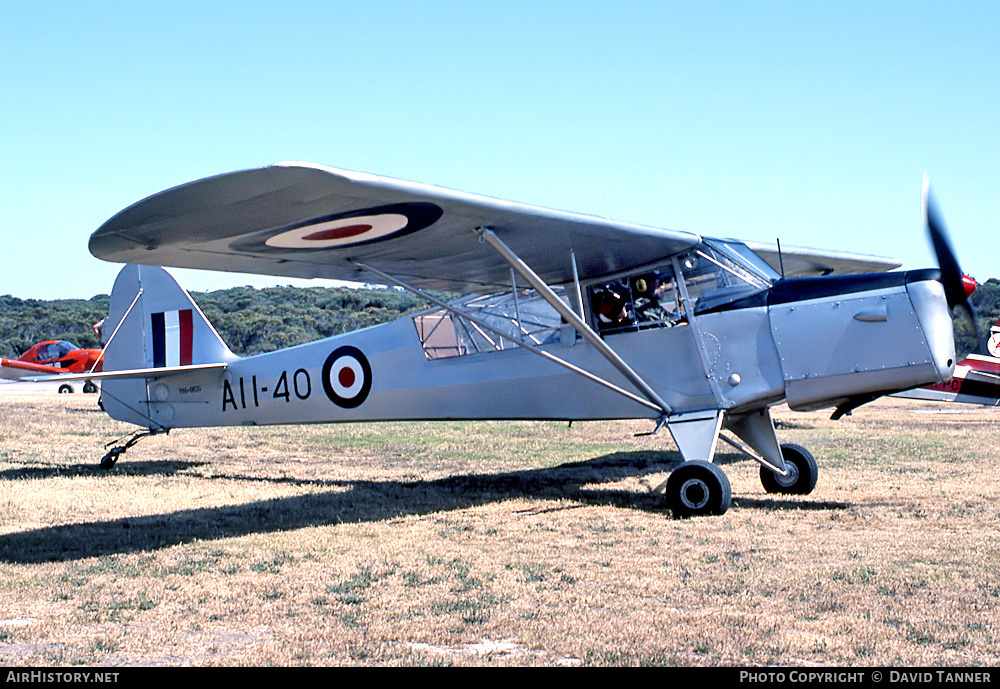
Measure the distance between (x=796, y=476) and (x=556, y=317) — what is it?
278 cm

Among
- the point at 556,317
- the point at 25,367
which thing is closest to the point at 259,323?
the point at 25,367

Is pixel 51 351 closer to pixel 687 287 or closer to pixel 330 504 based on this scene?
pixel 330 504

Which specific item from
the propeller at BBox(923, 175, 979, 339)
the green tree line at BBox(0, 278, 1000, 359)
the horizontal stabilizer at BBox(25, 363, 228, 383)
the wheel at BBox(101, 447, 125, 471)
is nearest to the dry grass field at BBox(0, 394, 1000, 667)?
the wheel at BBox(101, 447, 125, 471)

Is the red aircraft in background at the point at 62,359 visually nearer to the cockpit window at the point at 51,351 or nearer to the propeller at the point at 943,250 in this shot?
the cockpit window at the point at 51,351

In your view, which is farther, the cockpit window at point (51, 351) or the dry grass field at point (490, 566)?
the cockpit window at point (51, 351)

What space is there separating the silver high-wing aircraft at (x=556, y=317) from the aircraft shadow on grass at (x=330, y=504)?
791mm

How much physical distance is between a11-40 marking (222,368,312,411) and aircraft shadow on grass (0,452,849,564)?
3.26 feet

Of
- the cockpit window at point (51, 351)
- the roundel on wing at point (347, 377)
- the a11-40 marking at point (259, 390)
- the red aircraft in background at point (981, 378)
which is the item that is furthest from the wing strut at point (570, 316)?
the cockpit window at point (51, 351)

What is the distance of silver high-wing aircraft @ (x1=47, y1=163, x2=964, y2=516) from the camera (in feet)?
21.5

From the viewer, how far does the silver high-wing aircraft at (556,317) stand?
6547mm

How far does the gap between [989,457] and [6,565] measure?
10.8 meters

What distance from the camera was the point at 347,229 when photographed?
7051 mm

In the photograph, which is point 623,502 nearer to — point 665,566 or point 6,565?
point 665,566
